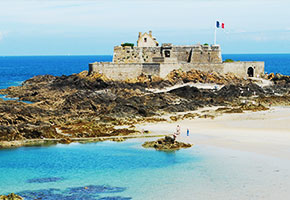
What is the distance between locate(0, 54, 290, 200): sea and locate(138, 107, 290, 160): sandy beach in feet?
3.57

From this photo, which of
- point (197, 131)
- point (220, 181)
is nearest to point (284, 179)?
point (220, 181)

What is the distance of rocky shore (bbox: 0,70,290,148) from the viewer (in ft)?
84.7

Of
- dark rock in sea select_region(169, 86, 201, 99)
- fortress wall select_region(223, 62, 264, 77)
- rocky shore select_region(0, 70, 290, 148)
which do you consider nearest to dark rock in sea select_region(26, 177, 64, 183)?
rocky shore select_region(0, 70, 290, 148)

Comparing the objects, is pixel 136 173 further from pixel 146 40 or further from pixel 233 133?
pixel 146 40

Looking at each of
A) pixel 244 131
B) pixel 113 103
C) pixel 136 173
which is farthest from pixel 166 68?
pixel 136 173

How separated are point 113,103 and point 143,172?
1532 centimetres

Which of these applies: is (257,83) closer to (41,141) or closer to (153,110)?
(153,110)

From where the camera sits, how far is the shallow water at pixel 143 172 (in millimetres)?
16406

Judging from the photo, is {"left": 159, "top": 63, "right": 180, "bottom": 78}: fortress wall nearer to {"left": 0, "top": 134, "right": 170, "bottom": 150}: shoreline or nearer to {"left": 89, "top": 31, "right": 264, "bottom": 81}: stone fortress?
{"left": 89, "top": 31, "right": 264, "bottom": 81}: stone fortress

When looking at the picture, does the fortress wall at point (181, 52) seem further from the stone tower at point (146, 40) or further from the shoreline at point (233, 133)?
the shoreline at point (233, 133)

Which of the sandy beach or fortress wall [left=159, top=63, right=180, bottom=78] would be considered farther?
fortress wall [left=159, top=63, right=180, bottom=78]

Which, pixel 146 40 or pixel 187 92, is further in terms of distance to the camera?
pixel 146 40

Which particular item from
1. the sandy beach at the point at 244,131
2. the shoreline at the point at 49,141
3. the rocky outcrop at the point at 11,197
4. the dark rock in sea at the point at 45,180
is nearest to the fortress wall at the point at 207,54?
the sandy beach at the point at 244,131

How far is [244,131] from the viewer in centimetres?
2586
